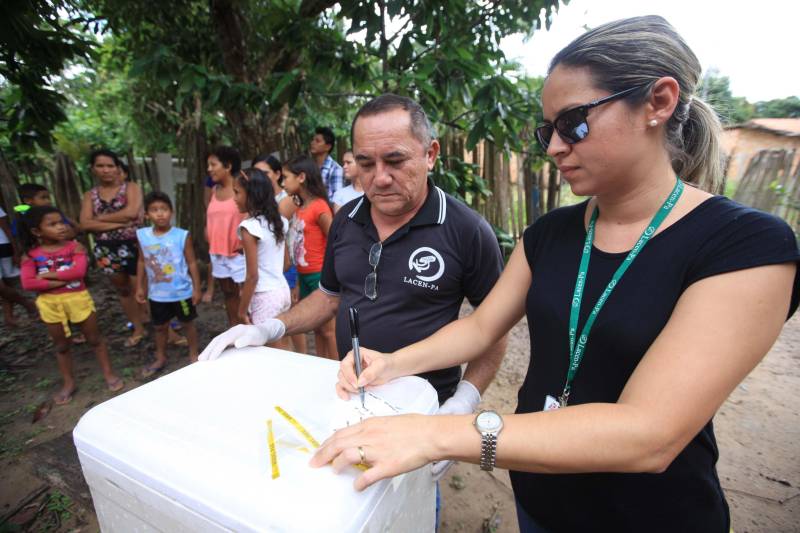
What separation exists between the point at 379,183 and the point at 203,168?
522cm

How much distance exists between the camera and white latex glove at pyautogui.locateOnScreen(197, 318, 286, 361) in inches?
47.8

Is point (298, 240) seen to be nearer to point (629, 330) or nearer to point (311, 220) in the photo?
point (311, 220)

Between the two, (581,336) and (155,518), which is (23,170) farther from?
(581,336)

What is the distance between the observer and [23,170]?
6070 mm

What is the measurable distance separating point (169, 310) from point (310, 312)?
2314 mm

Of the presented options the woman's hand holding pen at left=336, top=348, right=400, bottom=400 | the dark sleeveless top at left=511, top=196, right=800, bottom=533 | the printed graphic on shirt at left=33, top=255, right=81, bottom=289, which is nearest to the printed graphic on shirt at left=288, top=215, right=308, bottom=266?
the printed graphic on shirt at left=33, top=255, right=81, bottom=289

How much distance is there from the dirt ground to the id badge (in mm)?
1472

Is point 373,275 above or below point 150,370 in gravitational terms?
above

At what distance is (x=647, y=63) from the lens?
0.75 meters

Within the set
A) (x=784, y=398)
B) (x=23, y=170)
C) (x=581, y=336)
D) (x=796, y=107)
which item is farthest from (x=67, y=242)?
(x=796, y=107)

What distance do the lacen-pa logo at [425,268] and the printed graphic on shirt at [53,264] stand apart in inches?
113

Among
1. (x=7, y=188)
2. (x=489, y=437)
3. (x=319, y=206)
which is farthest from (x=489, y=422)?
(x=7, y=188)

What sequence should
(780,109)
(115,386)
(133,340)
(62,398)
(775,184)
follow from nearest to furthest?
(62,398) → (115,386) → (133,340) → (775,184) → (780,109)

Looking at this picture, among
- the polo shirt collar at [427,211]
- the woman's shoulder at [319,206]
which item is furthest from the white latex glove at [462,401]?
the woman's shoulder at [319,206]
